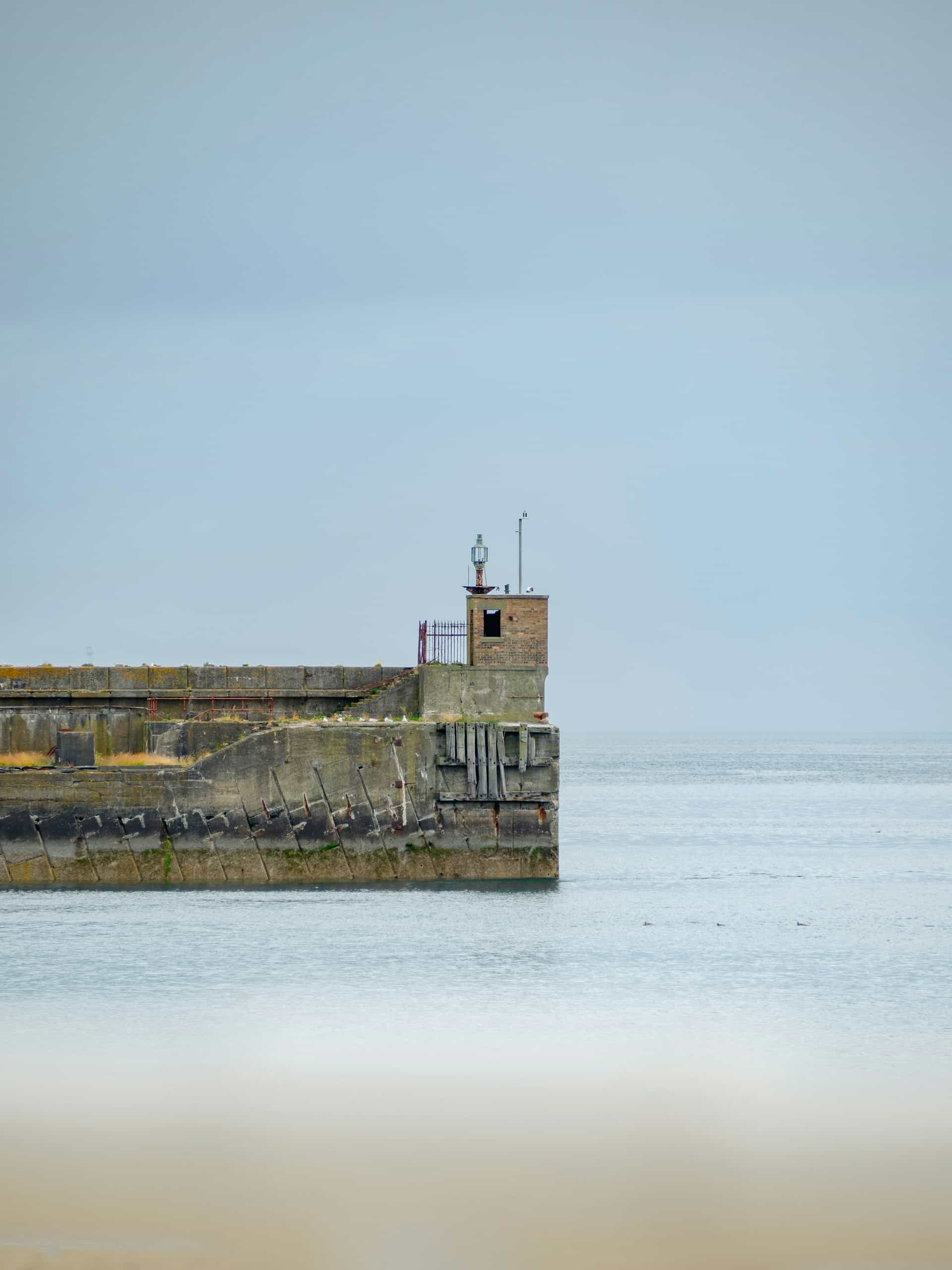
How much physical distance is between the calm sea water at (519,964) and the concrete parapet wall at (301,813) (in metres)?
0.62

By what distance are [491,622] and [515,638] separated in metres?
0.85

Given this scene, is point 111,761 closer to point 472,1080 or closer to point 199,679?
point 199,679

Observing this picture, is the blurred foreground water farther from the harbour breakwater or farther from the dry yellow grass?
the dry yellow grass

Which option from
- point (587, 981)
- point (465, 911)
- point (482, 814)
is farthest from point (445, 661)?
point (587, 981)

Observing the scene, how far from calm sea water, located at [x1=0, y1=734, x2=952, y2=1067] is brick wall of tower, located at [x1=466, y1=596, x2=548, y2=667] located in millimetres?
5600

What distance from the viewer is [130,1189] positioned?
1330 centimetres

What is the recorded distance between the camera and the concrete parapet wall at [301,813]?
102 ft

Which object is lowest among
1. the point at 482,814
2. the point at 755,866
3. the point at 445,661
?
the point at 755,866

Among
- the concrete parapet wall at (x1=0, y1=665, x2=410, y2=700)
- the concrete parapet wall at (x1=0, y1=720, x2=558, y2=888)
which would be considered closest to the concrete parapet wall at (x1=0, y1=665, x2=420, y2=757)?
the concrete parapet wall at (x1=0, y1=665, x2=410, y2=700)

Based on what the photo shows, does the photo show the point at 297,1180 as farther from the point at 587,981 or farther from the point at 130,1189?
the point at 587,981

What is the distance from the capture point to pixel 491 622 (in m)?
35.3

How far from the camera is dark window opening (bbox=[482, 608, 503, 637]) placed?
115 ft

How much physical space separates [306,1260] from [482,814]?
1990cm

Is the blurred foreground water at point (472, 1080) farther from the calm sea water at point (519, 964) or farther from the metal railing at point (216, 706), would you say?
the metal railing at point (216, 706)
